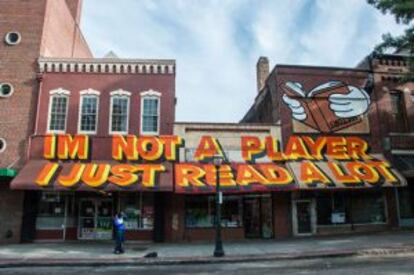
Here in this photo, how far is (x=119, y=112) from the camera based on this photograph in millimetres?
20078

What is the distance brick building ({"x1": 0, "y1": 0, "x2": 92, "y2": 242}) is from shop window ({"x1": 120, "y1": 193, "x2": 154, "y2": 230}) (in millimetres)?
5191

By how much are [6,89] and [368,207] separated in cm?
2098

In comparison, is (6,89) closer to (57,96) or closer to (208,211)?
(57,96)

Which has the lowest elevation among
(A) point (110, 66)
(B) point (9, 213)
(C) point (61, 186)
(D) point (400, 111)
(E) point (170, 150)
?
(B) point (9, 213)

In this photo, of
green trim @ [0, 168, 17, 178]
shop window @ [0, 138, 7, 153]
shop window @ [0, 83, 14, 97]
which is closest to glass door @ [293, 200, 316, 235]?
green trim @ [0, 168, 17, 178]

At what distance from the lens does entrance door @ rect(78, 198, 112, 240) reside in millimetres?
19031

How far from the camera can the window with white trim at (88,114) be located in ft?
64.8

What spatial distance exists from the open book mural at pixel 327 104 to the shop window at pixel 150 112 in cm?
729

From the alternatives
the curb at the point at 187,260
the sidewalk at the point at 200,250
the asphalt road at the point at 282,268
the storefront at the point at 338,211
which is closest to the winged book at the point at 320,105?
the storefront at the point at 338,211

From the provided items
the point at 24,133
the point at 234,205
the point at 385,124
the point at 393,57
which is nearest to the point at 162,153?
the point at 234,205

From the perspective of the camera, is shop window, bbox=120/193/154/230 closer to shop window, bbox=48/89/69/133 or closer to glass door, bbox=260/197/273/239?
shop window, bbox=48/89/69/133

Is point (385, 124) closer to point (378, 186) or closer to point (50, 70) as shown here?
point (378, 186)

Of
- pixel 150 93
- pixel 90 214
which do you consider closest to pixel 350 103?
pixel 150 93

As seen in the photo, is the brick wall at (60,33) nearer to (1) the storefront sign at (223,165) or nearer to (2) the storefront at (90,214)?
(1) the storefront sign at (223,165)
